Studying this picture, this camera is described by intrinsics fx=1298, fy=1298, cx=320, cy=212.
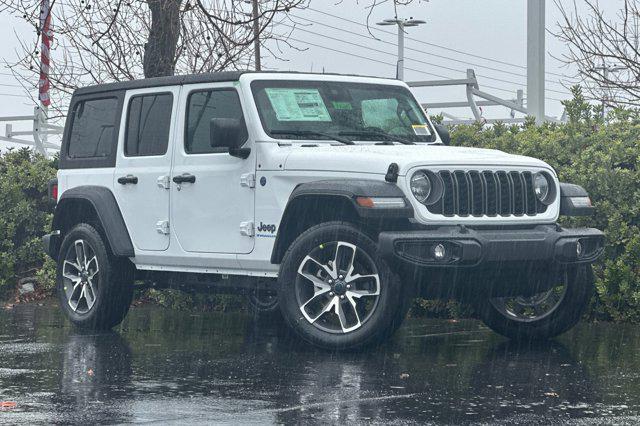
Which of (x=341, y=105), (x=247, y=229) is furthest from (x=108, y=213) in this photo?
(x=341, y=105)

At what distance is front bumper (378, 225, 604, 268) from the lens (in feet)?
29.0

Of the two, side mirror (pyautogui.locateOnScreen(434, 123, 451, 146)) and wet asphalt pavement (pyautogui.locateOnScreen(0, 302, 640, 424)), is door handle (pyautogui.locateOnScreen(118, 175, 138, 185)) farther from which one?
side mirror (pyautogui.locateOnScreen(434, 123, 451, 146))

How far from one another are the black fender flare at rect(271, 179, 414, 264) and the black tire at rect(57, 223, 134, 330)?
237 centimetres

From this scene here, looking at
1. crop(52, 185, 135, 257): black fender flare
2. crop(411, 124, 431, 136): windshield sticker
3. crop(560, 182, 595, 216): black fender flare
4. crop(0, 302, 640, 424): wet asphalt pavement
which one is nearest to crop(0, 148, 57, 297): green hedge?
crop(52, 185, 135, 257): black fender flare

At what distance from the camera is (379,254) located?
29.4ft

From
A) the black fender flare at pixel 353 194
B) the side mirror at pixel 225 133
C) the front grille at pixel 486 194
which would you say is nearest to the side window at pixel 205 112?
the side mirror at pixel 225 133

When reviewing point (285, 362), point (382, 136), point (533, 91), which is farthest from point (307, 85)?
point (533, 91)

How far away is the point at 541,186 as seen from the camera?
390 inches

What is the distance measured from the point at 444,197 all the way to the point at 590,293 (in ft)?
5.51

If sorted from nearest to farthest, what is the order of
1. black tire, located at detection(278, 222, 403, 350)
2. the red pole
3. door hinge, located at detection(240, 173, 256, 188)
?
black tire, located at detection(278, 222, 403, 350) < door hinge, located at detection(240, 173, 256, 188) < the red pole

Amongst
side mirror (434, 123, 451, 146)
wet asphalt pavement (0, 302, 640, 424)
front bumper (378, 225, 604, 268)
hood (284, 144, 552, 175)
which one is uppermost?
side mirror (434, 123, 451, 146)

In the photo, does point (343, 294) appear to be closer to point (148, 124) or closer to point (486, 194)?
point (486, 194)

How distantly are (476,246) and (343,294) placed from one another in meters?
1.06

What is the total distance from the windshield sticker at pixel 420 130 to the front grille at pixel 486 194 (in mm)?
1407
